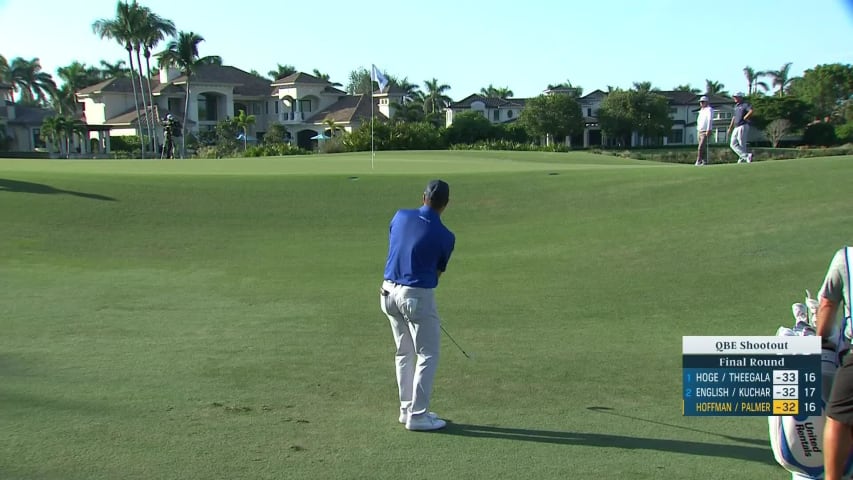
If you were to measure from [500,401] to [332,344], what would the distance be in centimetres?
262

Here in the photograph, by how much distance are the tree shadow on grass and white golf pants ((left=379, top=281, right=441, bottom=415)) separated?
13.6m

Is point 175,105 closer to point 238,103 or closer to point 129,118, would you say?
point 129,118

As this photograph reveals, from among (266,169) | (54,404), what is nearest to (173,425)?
(54,404)

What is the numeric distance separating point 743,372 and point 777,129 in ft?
274

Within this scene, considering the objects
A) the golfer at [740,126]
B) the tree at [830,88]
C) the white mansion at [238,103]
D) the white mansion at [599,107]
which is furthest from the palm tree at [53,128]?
the tree at [830,88]

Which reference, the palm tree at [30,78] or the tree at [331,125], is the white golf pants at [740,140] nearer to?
the tree at [331,125]

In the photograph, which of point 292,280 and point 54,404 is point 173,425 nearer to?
point 54,404

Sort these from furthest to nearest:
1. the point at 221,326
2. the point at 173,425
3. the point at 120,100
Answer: the point at 120,100 < the point at 221,326 < the point at 173,425

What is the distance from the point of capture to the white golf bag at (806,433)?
418 centimetres

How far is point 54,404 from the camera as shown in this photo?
666 centimetres

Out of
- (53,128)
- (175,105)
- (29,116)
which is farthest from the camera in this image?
(175,105)

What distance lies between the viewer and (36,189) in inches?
733

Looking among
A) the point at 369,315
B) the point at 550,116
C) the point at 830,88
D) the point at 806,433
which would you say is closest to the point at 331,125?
the point at 550,116

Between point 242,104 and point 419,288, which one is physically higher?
point 242,104
